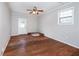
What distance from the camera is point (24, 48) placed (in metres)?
2.43

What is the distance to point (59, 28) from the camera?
2.69m

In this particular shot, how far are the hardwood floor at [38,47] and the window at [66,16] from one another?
609 millimetres

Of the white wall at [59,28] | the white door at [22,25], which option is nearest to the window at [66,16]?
the white wall at [59,28]

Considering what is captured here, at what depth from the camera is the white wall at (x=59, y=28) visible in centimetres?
253

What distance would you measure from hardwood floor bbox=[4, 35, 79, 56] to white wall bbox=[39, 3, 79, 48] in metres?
0.16

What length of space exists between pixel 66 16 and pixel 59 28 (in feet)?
1.28

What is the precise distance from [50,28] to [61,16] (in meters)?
0.47

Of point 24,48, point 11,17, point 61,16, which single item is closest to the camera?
point 11,17

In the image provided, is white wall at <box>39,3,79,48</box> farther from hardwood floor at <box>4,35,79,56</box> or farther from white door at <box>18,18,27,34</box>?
white door at <box>18,18,27,34</box>

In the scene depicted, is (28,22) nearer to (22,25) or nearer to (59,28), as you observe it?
(22,25)

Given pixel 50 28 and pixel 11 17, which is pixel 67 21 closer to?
pixel 50 28

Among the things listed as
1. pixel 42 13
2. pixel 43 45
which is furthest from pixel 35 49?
pixel 42 13

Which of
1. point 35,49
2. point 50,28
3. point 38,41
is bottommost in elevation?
point 35,49

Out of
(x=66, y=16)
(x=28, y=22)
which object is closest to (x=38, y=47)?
(x=28, y=22)
